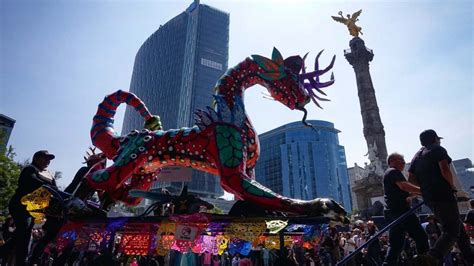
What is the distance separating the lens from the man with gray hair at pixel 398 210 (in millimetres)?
3562

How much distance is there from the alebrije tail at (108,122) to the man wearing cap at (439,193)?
16.4 ft

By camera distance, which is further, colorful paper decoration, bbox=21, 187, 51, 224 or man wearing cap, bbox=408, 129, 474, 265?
colorful paper decoration, bbox=21, 187, 51, 224

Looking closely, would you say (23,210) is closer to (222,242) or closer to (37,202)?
(37,202)

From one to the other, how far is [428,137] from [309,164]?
74.5 meters

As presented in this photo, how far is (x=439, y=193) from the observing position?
305 centimetres

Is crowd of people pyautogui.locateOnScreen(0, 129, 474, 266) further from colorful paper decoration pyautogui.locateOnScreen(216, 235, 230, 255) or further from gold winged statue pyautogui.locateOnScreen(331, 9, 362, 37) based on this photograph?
gold winged statue pyautogui.locateOnScreen(331, 9, 362, 37)

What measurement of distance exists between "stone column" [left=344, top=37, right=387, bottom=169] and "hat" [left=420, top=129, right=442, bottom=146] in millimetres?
23965

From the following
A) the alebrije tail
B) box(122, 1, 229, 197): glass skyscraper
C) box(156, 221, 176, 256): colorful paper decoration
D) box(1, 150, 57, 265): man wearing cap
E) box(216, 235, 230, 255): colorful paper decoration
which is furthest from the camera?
box(122, 1, 229, 197): glass skyscraper

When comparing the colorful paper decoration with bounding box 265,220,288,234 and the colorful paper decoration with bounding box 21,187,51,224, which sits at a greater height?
the colorful paper decoration with bounding box 21,187,51,224

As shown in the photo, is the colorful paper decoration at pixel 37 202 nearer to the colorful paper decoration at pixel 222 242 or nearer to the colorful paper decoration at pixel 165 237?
the colorful paper decoration at pixel 165 237

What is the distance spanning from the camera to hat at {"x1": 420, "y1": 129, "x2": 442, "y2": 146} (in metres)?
3.42

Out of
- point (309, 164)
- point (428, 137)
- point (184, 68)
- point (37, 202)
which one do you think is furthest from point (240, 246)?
point (309, 164)

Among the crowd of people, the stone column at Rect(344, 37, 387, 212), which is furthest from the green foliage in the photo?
the stone column at Rect(344, 37, 387, 212)

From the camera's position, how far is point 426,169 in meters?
3.23
